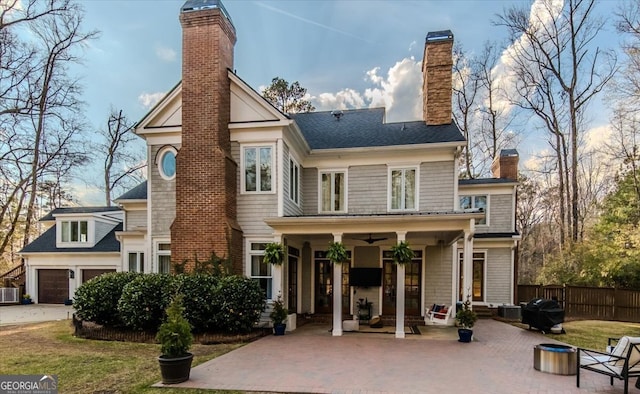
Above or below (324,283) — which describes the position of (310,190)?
above

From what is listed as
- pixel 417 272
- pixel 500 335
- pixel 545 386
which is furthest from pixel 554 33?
pixel 545 386

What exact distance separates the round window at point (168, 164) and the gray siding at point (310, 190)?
14.3 ft

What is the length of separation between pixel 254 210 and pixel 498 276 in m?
10.1

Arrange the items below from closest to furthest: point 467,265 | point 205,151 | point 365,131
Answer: point 467,265, point 205,151, point 365,131

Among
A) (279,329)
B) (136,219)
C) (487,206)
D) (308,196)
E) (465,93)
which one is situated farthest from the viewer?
(465,93)

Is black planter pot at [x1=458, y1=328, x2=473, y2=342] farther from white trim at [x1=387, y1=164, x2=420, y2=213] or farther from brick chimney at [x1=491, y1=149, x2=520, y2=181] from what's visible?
brick chimney at [x1=491, y1=149, x2=520, y2=181]

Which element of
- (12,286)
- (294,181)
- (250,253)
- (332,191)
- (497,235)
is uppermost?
(294,181)

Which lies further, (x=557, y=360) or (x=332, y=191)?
(x=332, y=191)

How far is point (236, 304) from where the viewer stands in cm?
915

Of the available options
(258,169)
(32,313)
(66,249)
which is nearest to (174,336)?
(258,169)

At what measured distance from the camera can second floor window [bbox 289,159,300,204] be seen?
11688 mm

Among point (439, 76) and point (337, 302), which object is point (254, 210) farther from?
point (439, 76)

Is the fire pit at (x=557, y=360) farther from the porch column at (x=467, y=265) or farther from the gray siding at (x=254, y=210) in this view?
the gray siding at (x=254, y=210)

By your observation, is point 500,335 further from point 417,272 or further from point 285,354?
point 285,354
